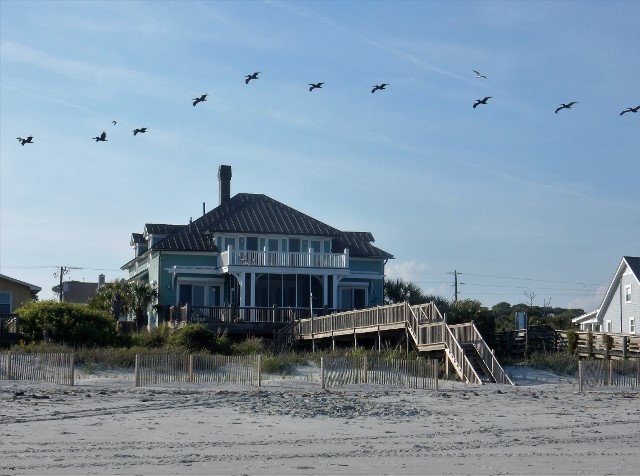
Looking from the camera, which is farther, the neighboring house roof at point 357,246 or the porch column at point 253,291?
the neighboring house roof at point 357,246

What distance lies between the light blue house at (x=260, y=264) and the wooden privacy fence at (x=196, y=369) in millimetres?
20176

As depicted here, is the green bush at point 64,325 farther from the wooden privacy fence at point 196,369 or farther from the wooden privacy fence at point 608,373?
the wooden privacy fence at point 608,373

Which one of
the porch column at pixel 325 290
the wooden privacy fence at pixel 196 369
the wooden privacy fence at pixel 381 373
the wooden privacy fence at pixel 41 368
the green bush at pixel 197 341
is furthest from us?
the porch column at pixel 325 290

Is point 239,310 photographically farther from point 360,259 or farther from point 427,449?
point 427,449

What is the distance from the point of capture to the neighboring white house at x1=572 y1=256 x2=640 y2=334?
193ft

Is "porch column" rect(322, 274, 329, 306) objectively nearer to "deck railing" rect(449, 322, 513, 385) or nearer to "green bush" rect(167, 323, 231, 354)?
"green bush" rect(167, 323, 231, 354)

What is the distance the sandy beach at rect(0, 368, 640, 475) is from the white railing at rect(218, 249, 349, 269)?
2165 cm

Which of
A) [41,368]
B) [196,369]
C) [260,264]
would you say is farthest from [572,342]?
[41,368]

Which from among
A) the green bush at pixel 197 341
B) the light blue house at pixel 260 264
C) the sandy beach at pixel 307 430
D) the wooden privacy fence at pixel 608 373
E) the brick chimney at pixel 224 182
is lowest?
the sandy beach at pixel 307 430

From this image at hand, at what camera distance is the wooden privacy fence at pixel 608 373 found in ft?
113

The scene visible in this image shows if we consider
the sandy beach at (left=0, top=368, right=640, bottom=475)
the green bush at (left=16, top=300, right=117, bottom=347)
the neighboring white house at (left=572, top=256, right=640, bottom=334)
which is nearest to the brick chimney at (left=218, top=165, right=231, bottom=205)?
the green bush at (left=16, top=300, right=117, bottom=347)

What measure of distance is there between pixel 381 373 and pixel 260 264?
73.8 feet

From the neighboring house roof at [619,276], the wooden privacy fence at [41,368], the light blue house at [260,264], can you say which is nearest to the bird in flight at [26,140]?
the wooden privacy fence at [41,368]

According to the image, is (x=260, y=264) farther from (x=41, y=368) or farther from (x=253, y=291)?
(x=41, y=368)
